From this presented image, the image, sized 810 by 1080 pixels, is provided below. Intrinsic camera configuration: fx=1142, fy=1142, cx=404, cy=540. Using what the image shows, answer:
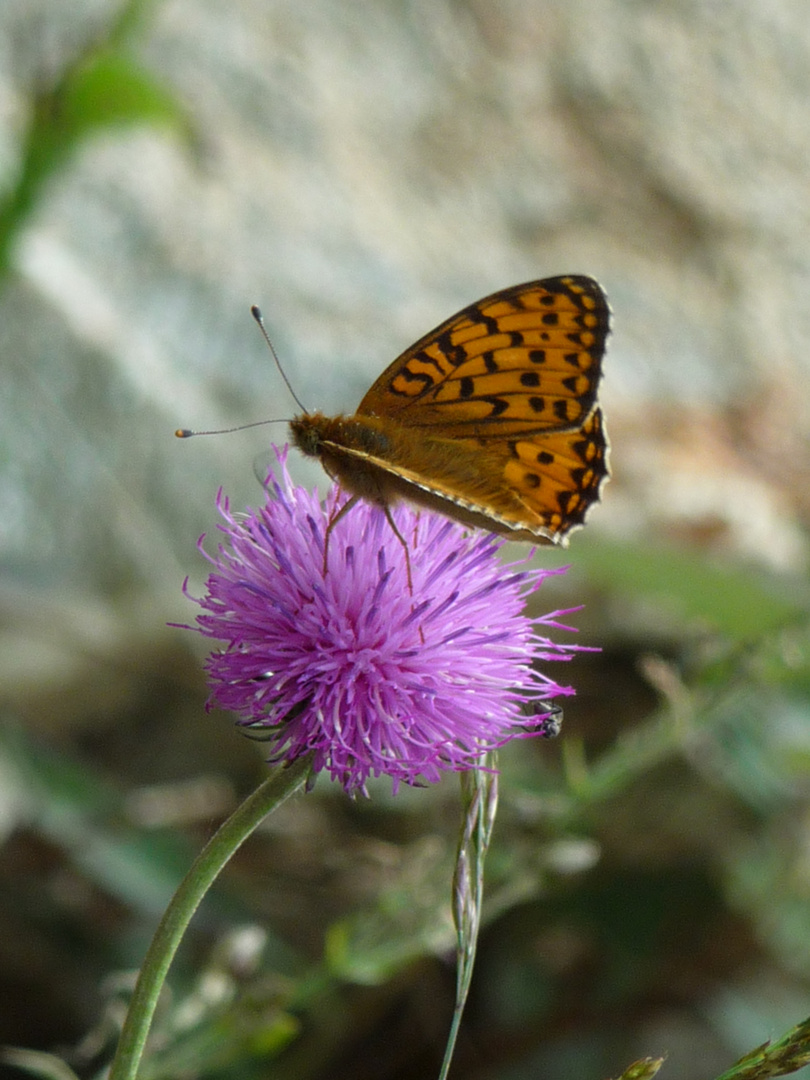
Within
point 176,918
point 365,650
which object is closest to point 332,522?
point 365,650

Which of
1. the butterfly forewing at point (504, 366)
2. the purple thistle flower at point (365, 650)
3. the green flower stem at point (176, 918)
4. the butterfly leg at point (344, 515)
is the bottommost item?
the green flower stem at point (176, 918)

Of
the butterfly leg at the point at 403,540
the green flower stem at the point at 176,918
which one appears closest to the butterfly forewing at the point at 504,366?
the butterfly leg at the point at 403,540

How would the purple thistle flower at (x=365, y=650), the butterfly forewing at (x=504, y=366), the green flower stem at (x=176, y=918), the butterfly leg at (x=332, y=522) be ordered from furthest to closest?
1. the butterfly forewing at (x=504, y=366)
2. the butterfly leg at (x=332, y=522)
3. the purple thistle flower at (x=365, y=650)
4. the green flower stem at (x=176, y=918)

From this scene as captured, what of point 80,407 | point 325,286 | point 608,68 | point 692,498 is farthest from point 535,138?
point 80,407

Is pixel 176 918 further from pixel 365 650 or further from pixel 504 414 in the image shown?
pixel 504 414

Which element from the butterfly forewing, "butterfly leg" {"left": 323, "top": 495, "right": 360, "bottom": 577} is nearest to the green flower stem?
"butterfly leg" {"left": 323, "top": 495, "right": 360, "bottom": 577}

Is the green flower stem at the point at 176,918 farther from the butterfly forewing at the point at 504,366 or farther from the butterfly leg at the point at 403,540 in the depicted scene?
the butterfly forewing at the point at 504,366
